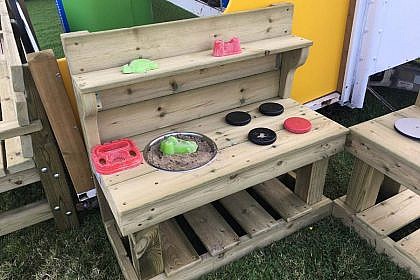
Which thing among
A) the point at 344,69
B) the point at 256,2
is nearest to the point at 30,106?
the point at 256,2

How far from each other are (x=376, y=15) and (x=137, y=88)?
1.46 metres

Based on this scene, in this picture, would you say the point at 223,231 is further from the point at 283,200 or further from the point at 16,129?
the point at 16,129

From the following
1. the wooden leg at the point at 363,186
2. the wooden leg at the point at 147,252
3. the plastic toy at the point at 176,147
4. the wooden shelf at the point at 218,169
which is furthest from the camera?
the wooden leg at the point at 363,186

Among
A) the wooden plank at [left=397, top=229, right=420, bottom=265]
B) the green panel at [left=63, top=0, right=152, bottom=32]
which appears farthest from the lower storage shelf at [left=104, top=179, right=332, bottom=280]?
the green panel at [left=63, top=0, right=152, bottom=32]

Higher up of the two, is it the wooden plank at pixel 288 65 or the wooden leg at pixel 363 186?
the wooden plank at pixel 288 65

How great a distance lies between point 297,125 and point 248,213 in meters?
0.50

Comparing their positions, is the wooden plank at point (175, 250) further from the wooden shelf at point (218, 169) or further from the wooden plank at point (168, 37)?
the wooden plank at point (168, 37)

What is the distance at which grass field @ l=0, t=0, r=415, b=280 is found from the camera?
1620 mm

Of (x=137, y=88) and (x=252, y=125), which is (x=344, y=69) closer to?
(x=252, y=125)

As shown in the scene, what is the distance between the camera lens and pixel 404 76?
9.98ft

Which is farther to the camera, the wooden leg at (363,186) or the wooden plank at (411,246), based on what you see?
the wooden leg at (363,186)

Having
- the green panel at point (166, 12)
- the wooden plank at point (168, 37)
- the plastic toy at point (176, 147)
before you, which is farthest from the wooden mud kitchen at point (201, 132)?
the green panel at point (166, 12)

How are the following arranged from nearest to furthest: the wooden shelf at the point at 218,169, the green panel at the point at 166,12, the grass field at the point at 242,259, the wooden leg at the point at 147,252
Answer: the wooden shelf at the point at 218,169
the wooden leg at the point at 147,252
the grass field at the point at 242,259
the green panel at the point at 166,12

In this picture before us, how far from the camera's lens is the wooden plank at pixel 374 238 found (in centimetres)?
159
